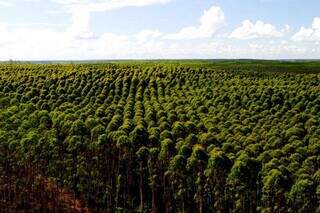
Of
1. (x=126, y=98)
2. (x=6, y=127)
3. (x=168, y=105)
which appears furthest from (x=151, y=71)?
(x=6, y=127)

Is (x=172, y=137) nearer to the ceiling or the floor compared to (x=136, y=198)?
nearer to the ceiling

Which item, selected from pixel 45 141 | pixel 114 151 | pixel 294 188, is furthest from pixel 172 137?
pixel 294 188

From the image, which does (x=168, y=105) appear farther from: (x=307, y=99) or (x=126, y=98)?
(x=307, y=99)

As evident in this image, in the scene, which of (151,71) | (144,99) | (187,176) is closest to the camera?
(187,176)

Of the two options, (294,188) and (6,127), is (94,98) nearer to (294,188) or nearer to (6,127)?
(6,127)

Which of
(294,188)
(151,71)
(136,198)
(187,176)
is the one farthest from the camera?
(151,71)

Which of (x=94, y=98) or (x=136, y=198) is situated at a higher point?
(x=94, y=98)

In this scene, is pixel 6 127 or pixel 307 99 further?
pixel 307 99

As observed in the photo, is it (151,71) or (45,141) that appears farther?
(151,71)

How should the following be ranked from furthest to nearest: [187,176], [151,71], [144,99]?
[151,71]
[144,99]
[187,176]
